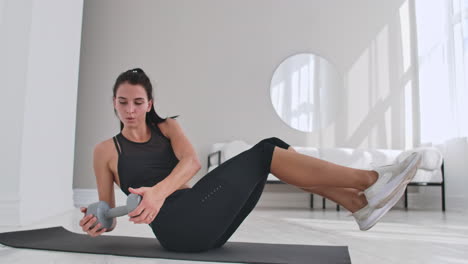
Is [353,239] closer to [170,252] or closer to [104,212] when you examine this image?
[170,252]

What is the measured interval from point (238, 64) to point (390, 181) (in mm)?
4175

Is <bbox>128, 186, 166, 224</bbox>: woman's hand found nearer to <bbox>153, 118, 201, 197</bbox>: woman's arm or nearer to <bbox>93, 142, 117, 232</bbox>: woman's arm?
<bbox>153, 118, 201, 197</bbox>: woman's arm

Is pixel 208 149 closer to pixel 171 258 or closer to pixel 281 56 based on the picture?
pixel 281 56

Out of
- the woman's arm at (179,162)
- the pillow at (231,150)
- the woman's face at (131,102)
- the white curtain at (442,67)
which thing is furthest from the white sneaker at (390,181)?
the white curtain at (442,67)

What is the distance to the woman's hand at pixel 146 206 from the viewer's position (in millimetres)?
1343

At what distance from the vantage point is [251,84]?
551cm

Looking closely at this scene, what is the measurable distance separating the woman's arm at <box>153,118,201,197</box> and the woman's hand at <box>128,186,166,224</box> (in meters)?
0.04

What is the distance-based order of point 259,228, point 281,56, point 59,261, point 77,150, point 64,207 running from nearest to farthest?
point 59,261
point 259,228
point 64,207
point 77,150
point 281,56

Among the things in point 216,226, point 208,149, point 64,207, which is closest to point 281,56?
point 208,149

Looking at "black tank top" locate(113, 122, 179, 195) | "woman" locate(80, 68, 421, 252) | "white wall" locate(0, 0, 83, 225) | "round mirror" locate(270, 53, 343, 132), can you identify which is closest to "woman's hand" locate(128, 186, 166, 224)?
"woman" locate(80, 68, 421, 252)

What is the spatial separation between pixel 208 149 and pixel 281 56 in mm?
1461

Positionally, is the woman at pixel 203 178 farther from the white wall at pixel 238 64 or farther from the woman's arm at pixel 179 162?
the white wall at pixel 238 64

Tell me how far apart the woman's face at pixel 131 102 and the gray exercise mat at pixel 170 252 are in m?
0.51

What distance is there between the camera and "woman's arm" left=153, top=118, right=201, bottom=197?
1.47 m
